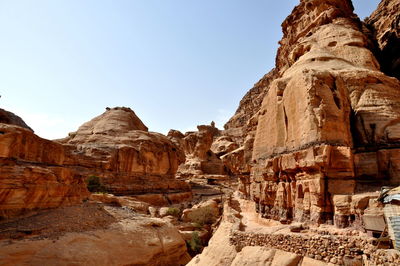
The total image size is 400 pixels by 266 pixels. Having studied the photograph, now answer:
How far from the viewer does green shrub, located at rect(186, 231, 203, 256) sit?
22.8 meters

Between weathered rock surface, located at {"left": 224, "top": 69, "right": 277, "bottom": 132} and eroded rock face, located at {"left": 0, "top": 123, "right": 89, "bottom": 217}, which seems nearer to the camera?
eroded rock face, located at {"left": 0, "top": 123, "right": 89, "bottom": 217}

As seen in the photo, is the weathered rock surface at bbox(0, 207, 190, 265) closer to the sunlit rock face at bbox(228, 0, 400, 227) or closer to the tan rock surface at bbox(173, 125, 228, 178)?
the sunlit rock face at bbox(228, 0, 400, 227)

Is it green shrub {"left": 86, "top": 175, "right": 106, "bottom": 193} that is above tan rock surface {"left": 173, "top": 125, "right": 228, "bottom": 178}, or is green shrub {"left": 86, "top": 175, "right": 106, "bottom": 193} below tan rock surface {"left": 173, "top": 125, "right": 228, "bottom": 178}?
below

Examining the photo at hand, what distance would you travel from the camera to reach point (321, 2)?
36156 mm

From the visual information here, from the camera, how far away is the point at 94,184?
111ft

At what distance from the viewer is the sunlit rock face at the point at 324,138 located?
1385 centimetres

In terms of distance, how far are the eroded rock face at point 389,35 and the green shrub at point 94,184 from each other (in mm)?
37083

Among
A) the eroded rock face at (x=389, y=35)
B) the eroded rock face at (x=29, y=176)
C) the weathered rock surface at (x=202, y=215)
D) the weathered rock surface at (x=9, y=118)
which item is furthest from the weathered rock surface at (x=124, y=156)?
the eroded rock face at (x=389, y=35)

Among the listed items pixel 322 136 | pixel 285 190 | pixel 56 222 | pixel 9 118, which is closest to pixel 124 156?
pixel 9 118

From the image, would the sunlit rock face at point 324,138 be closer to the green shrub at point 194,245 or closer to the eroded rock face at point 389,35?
the eroded rock face at point 389,35

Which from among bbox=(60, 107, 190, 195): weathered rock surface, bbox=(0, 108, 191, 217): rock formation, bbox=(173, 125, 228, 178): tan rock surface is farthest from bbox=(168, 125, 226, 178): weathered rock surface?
bbox=(60, 107, 190, 195): weathered rock surface

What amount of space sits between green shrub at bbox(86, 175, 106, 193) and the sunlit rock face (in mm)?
21710

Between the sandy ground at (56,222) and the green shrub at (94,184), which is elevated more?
the green shrub at (94,184)

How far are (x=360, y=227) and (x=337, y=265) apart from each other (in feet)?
7.45
